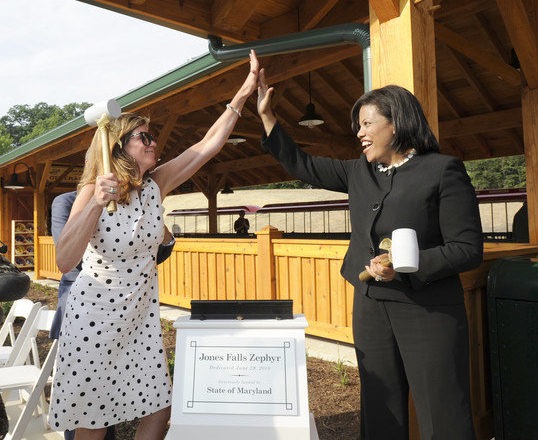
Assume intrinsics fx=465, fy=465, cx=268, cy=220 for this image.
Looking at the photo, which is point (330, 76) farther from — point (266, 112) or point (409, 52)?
point (266, 112)

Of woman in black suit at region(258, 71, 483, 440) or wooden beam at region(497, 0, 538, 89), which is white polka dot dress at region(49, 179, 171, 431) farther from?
wooden beam at region(497, 0, 538, 89)

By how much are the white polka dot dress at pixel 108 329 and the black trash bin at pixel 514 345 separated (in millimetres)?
1936

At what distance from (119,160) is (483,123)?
9.31 metres

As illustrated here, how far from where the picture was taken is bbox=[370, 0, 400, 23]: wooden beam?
2.49 m

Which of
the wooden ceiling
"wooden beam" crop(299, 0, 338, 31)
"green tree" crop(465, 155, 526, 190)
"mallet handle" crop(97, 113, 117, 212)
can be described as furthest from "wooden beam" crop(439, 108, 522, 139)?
"green tree" crop(465, 155, 526, 190)

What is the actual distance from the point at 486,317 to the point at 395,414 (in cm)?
125

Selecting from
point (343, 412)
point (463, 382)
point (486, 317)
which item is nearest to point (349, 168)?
point (463, 382)

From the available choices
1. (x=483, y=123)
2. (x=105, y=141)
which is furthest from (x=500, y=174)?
(x=105, y=141)

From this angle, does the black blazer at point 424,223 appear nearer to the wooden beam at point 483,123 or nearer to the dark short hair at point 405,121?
the dark short hair at point 405,121

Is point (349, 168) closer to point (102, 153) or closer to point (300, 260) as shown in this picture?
point (102, 153)

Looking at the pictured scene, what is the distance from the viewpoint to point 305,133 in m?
10.5

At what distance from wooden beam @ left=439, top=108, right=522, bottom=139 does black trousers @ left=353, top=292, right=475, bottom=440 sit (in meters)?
8.73

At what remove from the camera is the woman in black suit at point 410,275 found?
69.1 inches

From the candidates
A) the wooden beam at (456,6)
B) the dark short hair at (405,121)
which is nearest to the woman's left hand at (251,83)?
the dark short hair at (405,121)
